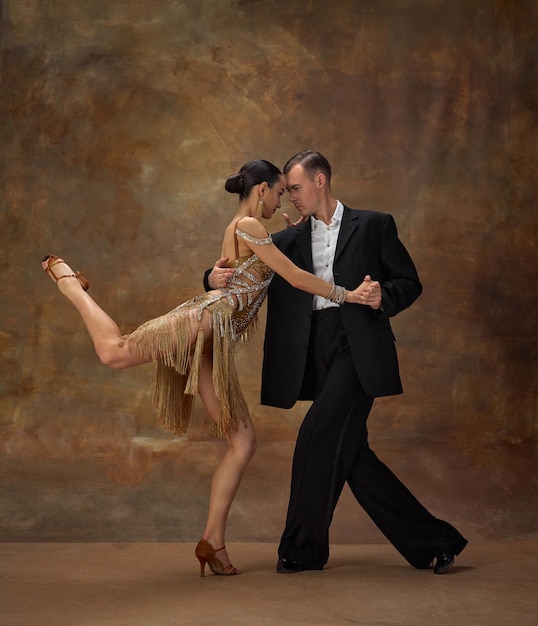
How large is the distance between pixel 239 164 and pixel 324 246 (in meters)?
1.74

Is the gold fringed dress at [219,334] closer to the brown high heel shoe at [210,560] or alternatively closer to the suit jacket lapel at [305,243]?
the suit jacket lapel at [305,243]

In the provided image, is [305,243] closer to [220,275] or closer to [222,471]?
[220,275]

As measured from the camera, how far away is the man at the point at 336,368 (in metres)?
4.03

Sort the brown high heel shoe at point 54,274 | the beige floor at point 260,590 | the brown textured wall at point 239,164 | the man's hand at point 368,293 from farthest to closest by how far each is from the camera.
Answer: the brown textured wall at point 239,164 → the brown high heel shoe at point 54,274 → the man's hand at point 368,293 → the beige floor at point 260,590

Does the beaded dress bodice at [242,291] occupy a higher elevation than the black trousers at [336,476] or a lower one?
higher

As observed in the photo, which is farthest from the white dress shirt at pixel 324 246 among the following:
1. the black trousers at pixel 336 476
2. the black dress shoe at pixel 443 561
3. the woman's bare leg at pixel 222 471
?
the black dress shoe at pixel 443 561

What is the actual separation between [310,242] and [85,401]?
2.09m

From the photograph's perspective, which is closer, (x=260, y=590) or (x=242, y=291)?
(x=260, y=590)

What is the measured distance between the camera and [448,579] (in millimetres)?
3941

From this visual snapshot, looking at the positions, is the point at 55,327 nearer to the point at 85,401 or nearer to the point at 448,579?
the point at 85,401

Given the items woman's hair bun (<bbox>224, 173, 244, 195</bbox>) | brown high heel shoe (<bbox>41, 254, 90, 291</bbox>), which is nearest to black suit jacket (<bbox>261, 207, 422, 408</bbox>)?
woman's hair bun (<bbox>224, 173, 244, 195</bbox>)

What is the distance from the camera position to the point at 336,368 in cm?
408

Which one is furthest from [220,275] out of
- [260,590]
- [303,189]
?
[260,590]

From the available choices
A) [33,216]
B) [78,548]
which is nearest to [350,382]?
[78,548]
